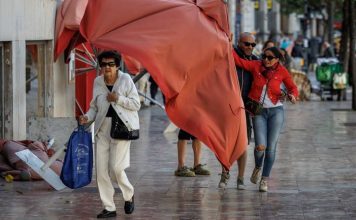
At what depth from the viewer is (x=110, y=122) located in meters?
11.9

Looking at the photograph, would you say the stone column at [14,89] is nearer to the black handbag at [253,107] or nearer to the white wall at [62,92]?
the white wall at [62,92]

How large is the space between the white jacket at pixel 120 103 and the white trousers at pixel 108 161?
10 centimetres

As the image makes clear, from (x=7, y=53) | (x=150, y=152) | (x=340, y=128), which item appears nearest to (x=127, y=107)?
(x=7, y=53)

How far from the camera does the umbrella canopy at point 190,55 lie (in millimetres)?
13211

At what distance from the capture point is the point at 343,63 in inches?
1437

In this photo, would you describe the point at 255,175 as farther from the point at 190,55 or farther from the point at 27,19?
the point at 27,19

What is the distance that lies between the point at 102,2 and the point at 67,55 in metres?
3.85

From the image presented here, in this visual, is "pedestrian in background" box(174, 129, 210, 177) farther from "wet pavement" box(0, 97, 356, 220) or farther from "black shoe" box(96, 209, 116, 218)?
"black shoe" box(96, 209, 116, 218)

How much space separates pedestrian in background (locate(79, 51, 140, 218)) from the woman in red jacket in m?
2.35

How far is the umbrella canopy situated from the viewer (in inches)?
520

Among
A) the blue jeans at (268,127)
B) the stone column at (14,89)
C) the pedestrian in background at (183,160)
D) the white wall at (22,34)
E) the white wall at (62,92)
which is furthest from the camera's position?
the white wall at (62,92)

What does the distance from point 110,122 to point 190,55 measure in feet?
6.22

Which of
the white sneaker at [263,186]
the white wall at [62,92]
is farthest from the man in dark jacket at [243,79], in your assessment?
the white wall at [62,92]

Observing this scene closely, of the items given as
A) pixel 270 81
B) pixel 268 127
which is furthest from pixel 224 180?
pixel 270 81
